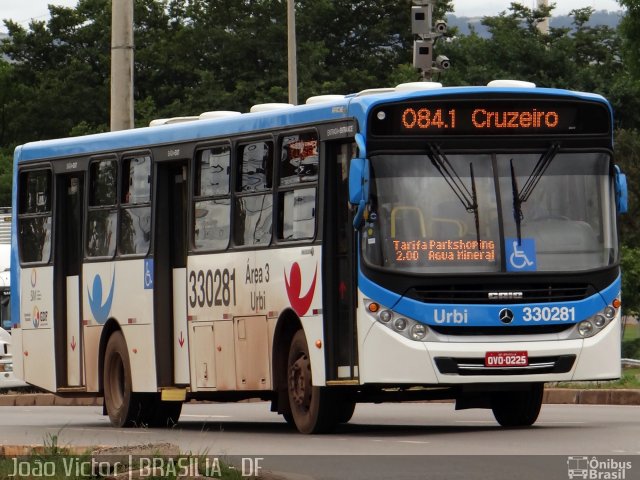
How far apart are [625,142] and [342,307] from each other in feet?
102

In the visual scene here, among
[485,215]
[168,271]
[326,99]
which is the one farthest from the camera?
[168,271]

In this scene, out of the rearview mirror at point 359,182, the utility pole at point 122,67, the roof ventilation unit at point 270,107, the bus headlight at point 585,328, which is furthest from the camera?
the utility pole at point 122,67

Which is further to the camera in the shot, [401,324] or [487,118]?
[487,118]

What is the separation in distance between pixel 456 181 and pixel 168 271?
14.7 feet

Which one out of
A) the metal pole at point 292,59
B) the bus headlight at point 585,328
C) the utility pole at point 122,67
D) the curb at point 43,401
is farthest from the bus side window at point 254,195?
the metal pole at point 292,59

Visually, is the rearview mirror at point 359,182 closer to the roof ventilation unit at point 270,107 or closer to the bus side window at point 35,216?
the roof ventilation unit at point 270,107

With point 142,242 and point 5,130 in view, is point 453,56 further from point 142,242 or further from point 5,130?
point 142,242

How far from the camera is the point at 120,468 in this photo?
11812 millimetres

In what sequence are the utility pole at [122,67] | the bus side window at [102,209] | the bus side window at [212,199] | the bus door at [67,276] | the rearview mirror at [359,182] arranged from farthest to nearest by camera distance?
the utility pole at [122,67] < the bus door at [67,276] < the bus side window at [102,209] < the bus side window at [212,199] < the rearview mirror at [359,182]

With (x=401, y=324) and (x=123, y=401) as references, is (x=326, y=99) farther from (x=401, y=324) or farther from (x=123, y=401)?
(x=123, y=401)

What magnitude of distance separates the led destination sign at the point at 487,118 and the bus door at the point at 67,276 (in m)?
6.01

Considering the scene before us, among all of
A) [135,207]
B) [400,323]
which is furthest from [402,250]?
[135,207]

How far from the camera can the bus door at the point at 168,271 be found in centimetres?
2033

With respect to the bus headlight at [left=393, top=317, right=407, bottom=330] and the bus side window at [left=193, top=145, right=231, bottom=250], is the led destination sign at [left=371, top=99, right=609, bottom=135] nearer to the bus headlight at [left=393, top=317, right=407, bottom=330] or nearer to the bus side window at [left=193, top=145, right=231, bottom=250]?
the bus headlight at [left=393, top=317, right=407, bottom=330]
